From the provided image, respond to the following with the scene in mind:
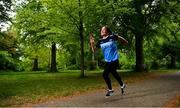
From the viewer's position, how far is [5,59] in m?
48.2

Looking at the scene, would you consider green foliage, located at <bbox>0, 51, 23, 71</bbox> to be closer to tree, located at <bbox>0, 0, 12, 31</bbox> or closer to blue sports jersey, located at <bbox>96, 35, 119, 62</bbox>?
tree, located at <bbox>0, 0, 12, 31</bbox>

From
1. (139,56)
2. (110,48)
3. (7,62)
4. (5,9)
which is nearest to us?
(110,48)

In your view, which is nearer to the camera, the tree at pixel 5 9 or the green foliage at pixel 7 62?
the tree at pixel 5 9

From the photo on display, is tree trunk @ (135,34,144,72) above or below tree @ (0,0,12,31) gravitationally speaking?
below

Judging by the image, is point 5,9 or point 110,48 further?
point 5,9

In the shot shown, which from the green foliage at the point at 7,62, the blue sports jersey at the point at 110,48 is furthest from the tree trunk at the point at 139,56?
the blue sports jersey at the point at 110,48

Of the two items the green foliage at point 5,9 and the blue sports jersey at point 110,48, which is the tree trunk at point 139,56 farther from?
the blue sports jersey at point 110,48

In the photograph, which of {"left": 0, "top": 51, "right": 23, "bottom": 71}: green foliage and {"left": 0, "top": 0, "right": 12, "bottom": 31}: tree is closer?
{"left": 0, "top": 0, "right": 12, "bottom": 31}: tree

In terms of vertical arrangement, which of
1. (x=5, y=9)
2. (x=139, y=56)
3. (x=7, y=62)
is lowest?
(x=7, y=62)

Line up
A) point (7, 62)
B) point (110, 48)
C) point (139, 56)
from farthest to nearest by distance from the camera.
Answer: point (7, 62) < point (139, 56) < point (110, 48)

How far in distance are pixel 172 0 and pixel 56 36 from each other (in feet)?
36.1

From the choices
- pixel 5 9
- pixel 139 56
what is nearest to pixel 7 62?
pixel 139 56

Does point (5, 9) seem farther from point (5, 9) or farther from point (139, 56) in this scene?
point (139, 56)

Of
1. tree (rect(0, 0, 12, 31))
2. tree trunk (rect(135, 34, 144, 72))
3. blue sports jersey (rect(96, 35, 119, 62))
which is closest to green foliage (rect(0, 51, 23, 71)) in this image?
tree trunk (rect(135, 34, 144, 72))
